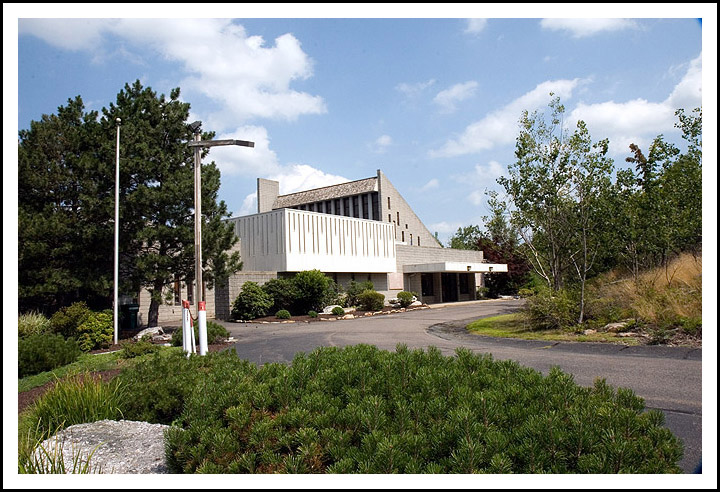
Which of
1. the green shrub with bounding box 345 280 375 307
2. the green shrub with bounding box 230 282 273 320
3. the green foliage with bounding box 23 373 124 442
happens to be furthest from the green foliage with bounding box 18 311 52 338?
the green shrub with bounding box 345 280 375 307

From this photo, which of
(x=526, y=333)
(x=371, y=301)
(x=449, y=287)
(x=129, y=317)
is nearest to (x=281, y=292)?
(x=371, y=301)

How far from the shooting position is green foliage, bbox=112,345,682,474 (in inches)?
113

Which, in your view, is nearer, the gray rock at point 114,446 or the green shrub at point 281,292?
the gray rock at point 114,446

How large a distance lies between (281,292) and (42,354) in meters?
14.5

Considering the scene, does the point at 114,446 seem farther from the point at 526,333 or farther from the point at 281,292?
the point at 281,292

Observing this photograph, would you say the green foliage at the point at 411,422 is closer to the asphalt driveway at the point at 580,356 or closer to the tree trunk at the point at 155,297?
Result: the asphalt driveway at the point at 580,356

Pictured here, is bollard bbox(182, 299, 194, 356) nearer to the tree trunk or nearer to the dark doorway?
the tree trunk

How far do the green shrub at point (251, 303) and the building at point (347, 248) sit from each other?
2.14 ft

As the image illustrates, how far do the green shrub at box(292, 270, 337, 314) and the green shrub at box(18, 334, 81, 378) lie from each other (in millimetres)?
14009

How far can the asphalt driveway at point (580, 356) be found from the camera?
19.3ft

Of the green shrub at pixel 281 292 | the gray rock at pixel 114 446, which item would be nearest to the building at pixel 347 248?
the green shrub at pixel 281 292

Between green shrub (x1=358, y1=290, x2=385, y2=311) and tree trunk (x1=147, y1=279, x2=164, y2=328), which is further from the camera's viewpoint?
green shrub (x1=358, y1=290, x2=385, y2=311)

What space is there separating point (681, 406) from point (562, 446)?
13.2 feet

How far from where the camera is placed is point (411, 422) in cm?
321
